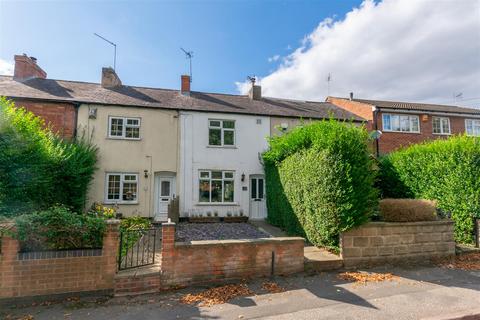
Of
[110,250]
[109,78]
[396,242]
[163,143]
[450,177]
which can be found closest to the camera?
[110,250]

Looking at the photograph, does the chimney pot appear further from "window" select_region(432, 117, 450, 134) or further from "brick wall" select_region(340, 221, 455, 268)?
"window" select_region(432, 117, 450, 134)

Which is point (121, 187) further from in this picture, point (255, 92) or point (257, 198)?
point (255, 92)

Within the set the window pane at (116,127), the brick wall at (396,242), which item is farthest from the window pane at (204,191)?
the brick wall at (396,242)

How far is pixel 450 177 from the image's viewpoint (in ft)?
25.2

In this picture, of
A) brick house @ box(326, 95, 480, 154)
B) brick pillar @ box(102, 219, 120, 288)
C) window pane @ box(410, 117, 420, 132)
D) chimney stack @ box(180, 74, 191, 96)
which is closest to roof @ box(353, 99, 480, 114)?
brick house @ box(326, 95, 480, 154)

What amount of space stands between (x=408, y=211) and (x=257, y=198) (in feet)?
24.5

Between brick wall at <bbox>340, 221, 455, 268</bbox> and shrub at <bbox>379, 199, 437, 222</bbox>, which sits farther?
shrub at <bbox>379, 199, 437, 222</bbox>

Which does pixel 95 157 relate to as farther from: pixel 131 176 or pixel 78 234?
pixel 78 234

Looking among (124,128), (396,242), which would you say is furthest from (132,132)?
(396,242)

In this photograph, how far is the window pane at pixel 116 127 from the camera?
12.3 m

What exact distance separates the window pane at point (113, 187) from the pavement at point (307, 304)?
819 centimetres

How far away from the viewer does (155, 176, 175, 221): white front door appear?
12461 mm

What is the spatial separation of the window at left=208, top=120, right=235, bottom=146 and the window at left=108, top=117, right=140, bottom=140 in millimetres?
3554

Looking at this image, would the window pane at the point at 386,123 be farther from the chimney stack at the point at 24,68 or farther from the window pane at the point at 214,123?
the chimney stack at the point at 24,68
